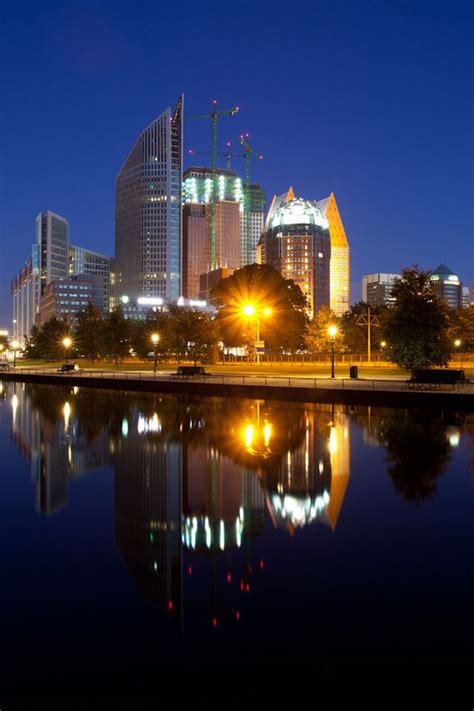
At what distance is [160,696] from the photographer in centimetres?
525

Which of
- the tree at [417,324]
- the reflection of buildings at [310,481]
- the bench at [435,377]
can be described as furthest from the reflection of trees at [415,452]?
the tree at [417,324]

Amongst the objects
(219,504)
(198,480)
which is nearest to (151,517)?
(219,504)

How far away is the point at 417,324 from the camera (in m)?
38.9

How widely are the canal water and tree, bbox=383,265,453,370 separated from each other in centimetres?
2160

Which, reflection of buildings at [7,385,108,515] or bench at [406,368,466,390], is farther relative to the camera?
bench at [406,368,466,390]

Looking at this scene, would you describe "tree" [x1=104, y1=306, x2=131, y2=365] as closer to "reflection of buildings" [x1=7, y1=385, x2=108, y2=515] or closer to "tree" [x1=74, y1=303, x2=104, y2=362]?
"tree" [x1=74, y1=303, x2=104, y2=362]

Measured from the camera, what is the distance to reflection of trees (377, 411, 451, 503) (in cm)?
1292

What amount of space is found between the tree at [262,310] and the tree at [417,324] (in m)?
50.3

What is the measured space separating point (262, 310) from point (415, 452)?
7492cm

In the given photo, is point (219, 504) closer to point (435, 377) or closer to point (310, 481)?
point (310, 481)

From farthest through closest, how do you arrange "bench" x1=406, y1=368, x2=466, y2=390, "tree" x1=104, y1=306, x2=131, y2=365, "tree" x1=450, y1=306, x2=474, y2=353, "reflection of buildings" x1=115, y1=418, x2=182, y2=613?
"tree" x1=450, y1=306, x2=474, y2=353 → "tree" x1=104, y1=306, x2=131, y2=365 → "bench" x1=406, y1=368, x2=466, y2=390 → "reflection of buildings" x1=115, y1=418, x2=182, y2=613

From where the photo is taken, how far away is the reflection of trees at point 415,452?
12.9 m

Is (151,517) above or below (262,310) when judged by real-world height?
below

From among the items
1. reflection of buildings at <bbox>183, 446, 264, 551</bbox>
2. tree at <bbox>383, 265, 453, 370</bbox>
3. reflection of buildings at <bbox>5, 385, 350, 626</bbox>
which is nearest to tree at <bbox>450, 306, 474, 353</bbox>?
tree at <bbox>383, 265, 453, 370</bbox>
